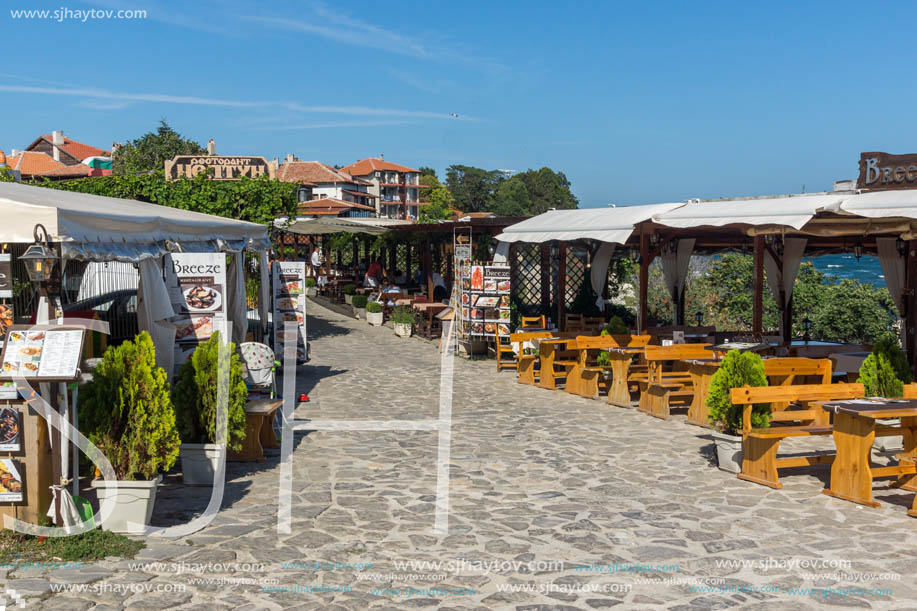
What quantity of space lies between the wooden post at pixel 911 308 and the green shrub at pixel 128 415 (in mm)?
9151

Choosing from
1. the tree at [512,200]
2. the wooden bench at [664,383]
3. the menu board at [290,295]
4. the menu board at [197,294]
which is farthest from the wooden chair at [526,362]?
the tree at [512,200]

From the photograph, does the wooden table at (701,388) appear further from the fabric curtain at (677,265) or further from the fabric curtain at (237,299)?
the fabric curtain at (677,265)

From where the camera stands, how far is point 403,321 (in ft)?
64.9

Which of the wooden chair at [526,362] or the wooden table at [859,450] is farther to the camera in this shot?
the wooden chair at [526,362]

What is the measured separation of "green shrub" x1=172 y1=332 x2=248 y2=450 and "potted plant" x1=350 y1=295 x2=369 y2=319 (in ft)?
53.5

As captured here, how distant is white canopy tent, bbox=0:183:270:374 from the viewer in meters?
5.41

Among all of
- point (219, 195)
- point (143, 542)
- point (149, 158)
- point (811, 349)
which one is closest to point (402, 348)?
point (219, 195)

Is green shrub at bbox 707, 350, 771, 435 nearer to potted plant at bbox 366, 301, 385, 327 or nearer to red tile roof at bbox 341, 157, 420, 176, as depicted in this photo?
potted plant at bbox 366, 301, 385, 327

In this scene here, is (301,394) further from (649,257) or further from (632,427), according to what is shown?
(649,257)

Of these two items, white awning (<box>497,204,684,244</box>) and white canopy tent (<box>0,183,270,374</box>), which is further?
white awning (<box>497,204,684,244</box>)

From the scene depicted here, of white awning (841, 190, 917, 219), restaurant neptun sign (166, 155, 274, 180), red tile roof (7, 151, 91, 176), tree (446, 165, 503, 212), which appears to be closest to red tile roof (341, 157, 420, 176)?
tree (446, 165, 503, 212)

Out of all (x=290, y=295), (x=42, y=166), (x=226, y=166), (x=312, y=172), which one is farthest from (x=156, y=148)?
(x=290, y=295)

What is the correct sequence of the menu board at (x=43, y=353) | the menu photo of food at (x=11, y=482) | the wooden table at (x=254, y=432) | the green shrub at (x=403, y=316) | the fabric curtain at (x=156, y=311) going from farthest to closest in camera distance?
the green shrub at (x=403, y=316), the fabric curtain at (x=156, y=311), the wooden table at (x=254, y=432), the menu photo of food at (x=11, y=482), the menu board at (x=43, y=353)

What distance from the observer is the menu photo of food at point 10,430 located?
5133 millimetres
